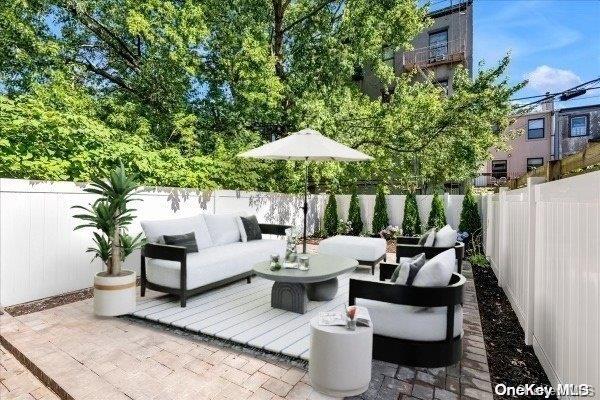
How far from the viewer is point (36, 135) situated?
441 cm

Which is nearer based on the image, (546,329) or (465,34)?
(546,329)

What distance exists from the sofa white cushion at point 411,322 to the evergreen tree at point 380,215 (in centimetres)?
858

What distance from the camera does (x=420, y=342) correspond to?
8.87 ft

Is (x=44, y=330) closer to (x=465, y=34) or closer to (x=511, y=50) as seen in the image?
(x=511, y=50)

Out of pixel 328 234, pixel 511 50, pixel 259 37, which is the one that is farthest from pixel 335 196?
pixel 511 50

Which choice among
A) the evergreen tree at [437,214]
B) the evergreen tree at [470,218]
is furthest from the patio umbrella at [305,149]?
the evergreen tree at [437,214]

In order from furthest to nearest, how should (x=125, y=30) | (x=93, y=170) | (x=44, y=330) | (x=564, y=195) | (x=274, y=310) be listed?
(x=125, y=30) → (x=93, y=170) → (x=274, y=310) → (x=44, y=330) → (x=564, y=195)

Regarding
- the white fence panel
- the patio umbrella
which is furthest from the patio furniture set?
the patio umbrella

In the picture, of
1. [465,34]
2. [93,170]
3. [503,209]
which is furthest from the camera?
[465,34]

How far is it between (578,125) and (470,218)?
49.4 ft

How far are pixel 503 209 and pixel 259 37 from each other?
783cm

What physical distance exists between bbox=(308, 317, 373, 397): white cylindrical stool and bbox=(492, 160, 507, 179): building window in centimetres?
2281

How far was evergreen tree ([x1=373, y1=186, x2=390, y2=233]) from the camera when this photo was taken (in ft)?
37.2

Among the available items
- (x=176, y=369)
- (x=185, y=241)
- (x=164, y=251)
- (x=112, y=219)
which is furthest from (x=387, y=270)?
(x=112, y=219)
